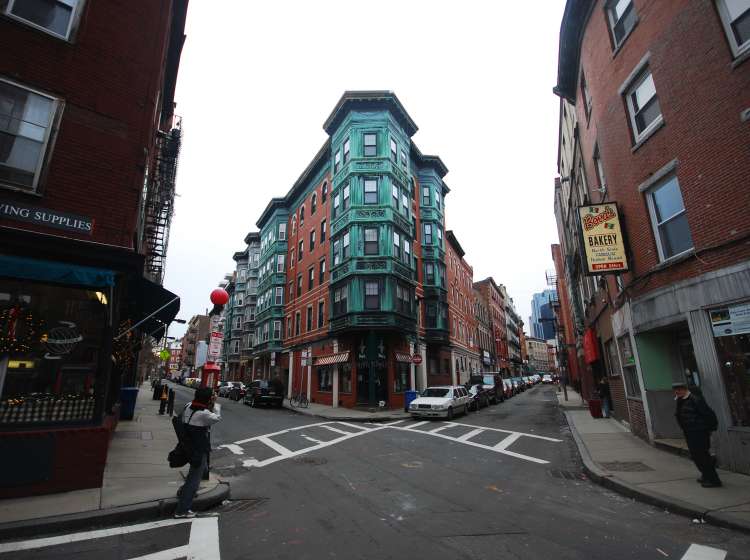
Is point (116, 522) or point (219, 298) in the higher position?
point (219, 298)

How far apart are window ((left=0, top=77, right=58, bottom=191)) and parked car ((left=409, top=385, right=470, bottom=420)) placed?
1722cm

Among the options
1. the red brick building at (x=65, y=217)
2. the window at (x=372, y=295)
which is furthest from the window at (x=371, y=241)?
the red brick building at (x=65, y=217)

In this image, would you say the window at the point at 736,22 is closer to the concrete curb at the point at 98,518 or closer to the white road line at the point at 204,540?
the white road line at the point at 204,540

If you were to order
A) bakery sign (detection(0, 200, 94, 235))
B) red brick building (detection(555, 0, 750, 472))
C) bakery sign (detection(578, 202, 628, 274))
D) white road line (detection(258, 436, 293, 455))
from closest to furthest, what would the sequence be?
1. bakery sign (detection(0, 200, 94, 235))
2. red brick building (detection(555, 0, 750, 472))
3. white road line (detection(258, 436, 293, 455))
4. bakery sign (detection(578, 202, 628, 274))

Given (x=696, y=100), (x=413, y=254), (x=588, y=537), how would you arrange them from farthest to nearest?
(x=413, y=254) → (x=696, y=100) → (x=588, y=537)

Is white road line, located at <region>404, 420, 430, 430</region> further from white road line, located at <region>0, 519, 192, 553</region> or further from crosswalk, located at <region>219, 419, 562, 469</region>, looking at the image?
white road line, located at <region>0, 519, 192, 553</region>

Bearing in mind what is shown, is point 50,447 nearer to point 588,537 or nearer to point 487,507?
point 487,507

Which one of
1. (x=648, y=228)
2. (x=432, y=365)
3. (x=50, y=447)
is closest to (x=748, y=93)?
(x=648, y=228)

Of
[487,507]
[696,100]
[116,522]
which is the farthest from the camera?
[696,100]

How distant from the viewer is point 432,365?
111ft

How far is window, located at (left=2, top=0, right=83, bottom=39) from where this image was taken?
8.39 metres

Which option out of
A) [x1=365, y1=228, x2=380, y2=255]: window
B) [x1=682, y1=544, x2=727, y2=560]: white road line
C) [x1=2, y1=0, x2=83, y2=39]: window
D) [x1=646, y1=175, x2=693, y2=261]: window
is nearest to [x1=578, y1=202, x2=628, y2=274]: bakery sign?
[x1=646, y1=175, x2=693, y2=261]: window

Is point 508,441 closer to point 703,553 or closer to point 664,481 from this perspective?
point 664,481

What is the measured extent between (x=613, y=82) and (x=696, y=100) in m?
3.79
